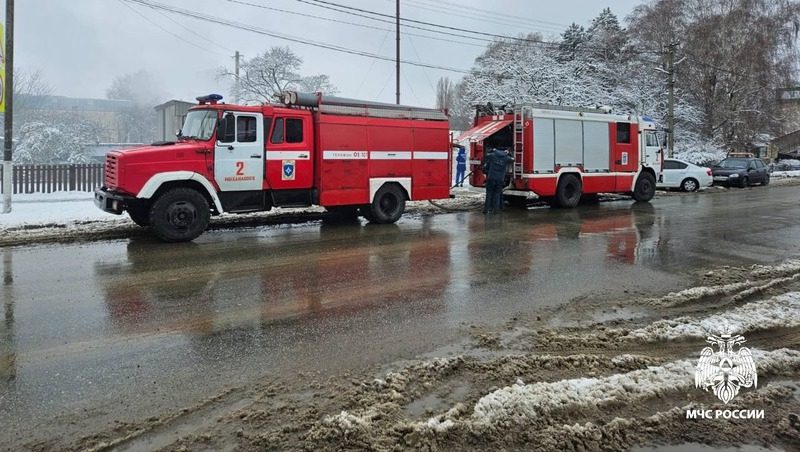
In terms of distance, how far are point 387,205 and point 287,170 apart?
8.58ft

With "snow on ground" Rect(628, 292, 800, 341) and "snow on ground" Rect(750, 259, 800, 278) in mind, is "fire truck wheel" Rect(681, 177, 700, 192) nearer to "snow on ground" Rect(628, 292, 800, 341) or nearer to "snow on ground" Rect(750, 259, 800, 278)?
"snow on ground" Rect(750, 259, 800, 278)

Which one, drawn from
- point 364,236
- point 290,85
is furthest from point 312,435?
point 290,85

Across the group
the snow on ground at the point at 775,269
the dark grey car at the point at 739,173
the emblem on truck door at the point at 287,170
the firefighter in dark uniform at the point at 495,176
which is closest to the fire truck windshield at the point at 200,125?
the emblem on truck door at the point at 287,170

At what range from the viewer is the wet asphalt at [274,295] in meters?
4.32

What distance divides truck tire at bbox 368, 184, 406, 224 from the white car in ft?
51.5

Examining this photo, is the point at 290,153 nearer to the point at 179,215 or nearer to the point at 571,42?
the point at 179,215

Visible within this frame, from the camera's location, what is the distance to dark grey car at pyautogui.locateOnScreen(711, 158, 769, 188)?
28.0m

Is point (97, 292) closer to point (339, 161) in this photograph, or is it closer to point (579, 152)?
point (339, 161)

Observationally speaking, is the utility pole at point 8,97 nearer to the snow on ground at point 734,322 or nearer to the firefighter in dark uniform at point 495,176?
the firefighter in dark uniform at point 495,176

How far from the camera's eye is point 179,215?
1063 centimetres

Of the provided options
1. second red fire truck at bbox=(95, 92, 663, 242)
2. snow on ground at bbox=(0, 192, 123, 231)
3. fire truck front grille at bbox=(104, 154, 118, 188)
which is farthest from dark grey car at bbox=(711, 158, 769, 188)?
fire truck front grille at bbox=(104, 154, 118, 188)

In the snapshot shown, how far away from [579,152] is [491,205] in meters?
3.69

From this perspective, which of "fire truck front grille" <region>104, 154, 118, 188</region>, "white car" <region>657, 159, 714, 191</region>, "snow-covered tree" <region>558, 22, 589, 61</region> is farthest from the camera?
"snow-covered tree" <region>558, 22, 589, 61</region>

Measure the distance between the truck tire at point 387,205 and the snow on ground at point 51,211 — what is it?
548 cm
